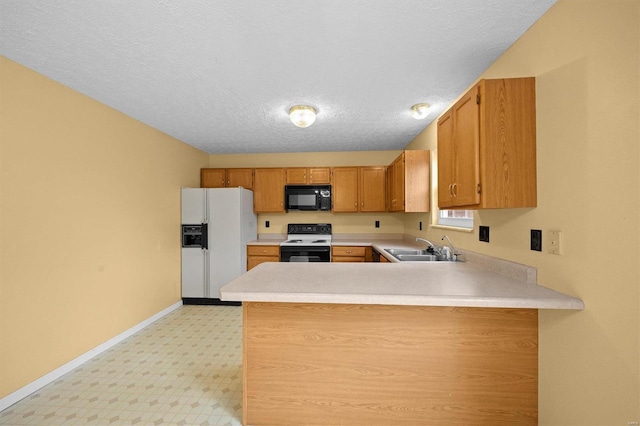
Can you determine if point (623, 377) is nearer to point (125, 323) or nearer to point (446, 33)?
point (446, 33)

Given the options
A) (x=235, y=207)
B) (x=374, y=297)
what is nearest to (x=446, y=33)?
(x=374, y=297)

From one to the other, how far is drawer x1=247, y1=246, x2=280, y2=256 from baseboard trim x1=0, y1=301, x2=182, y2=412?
4.73 feet

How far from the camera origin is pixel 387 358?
149 cm

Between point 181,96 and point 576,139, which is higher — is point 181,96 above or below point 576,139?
above

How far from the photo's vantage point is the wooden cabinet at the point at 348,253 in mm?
3947

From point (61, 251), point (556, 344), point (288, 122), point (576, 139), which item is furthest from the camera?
point (288, 122)

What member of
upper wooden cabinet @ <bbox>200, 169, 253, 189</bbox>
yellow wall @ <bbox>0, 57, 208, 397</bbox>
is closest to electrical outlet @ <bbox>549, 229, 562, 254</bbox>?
yellow wall @ <bbox>0, 57, 208, 397</bbox>

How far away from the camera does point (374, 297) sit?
4.11ft

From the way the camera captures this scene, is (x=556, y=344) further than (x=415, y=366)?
No

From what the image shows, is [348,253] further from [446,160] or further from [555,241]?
[555,241]

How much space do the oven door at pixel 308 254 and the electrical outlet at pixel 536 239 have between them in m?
2.68

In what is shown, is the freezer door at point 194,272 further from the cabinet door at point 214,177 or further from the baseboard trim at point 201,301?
the cabinet door at point 214,177

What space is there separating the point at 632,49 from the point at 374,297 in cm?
141

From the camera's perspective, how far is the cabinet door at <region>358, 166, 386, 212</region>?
167 inches
